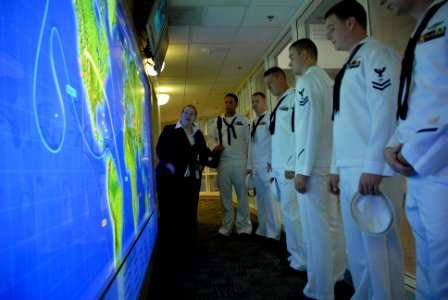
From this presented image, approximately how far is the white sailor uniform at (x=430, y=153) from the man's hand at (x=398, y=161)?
3 cm

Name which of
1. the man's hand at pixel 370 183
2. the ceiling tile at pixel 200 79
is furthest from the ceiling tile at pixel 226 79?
the man's hand at pixel 370 183

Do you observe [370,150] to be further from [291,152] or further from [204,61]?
[204,61]

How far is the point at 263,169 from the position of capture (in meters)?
3.35

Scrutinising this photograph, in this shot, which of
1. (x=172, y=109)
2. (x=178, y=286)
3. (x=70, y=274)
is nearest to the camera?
(x=70, y=274)

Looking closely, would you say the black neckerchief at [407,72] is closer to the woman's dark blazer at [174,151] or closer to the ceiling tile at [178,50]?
the woman's dark blazer at [174,151]

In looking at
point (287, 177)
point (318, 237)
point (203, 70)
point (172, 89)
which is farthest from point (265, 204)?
point (172, 89)

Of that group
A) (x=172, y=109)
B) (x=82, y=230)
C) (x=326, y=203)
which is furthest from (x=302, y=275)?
(x=172, y=109)

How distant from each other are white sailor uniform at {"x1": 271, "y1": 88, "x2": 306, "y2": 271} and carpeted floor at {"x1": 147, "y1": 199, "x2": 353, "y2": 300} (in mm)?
167

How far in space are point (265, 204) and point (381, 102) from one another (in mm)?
2369

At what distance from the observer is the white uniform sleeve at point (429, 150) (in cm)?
84

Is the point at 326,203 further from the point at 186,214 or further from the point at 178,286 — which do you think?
the point at 186,214

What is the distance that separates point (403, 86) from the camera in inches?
39.8

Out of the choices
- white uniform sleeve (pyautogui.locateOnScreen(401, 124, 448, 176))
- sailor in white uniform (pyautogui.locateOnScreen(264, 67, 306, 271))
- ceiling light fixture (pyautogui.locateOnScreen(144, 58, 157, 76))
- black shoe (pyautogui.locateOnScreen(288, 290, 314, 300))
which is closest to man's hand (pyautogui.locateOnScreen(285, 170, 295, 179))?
sailor in white uniform (pyautogui.locateOnScreen(264, 67, 306, 271))

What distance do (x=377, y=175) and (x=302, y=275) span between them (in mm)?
1364
